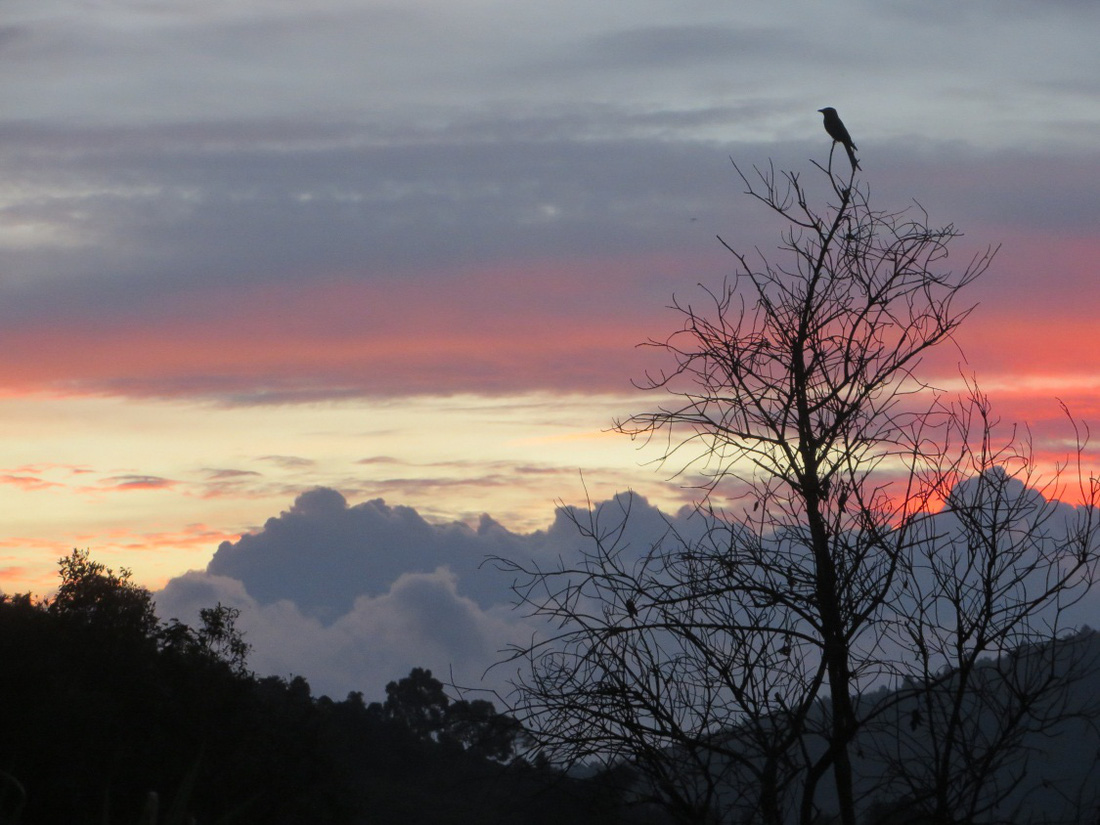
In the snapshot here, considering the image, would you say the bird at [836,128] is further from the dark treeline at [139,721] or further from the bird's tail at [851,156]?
the dark treeline at [139,721]

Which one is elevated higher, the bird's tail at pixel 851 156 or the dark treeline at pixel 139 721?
the bird's tail at pixel 851 156

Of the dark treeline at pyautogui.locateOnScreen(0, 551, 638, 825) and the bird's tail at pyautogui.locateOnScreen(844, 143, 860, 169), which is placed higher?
the bird's tail at pyautogui.locateOnScreen(844, 143, 860, 169)

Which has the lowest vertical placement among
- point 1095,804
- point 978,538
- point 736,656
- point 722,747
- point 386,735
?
point 386,735

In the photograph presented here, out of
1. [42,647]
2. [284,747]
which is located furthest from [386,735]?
[42,647]

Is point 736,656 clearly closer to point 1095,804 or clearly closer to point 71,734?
point 1095,804

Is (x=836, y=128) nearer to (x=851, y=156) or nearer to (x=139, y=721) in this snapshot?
(x=851, y=156)

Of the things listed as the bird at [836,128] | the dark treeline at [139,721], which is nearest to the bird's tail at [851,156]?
the bird at [836,128]

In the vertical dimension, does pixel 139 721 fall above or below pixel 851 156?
below

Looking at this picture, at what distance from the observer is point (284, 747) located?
2698 centimetres

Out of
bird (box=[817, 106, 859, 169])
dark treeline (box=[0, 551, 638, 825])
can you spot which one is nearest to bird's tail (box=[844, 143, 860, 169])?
bird (box=[817, 106, 859, 169])

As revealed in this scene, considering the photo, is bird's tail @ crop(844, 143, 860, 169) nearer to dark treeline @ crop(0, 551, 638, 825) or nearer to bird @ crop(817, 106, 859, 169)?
bird @ crop(817, 106, 859, 169)

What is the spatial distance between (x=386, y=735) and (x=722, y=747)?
48.0 metres

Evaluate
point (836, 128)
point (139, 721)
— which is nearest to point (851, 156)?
point (836, 128)

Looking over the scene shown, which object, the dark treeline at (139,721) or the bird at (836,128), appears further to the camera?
the dark treeline at (139,721)
